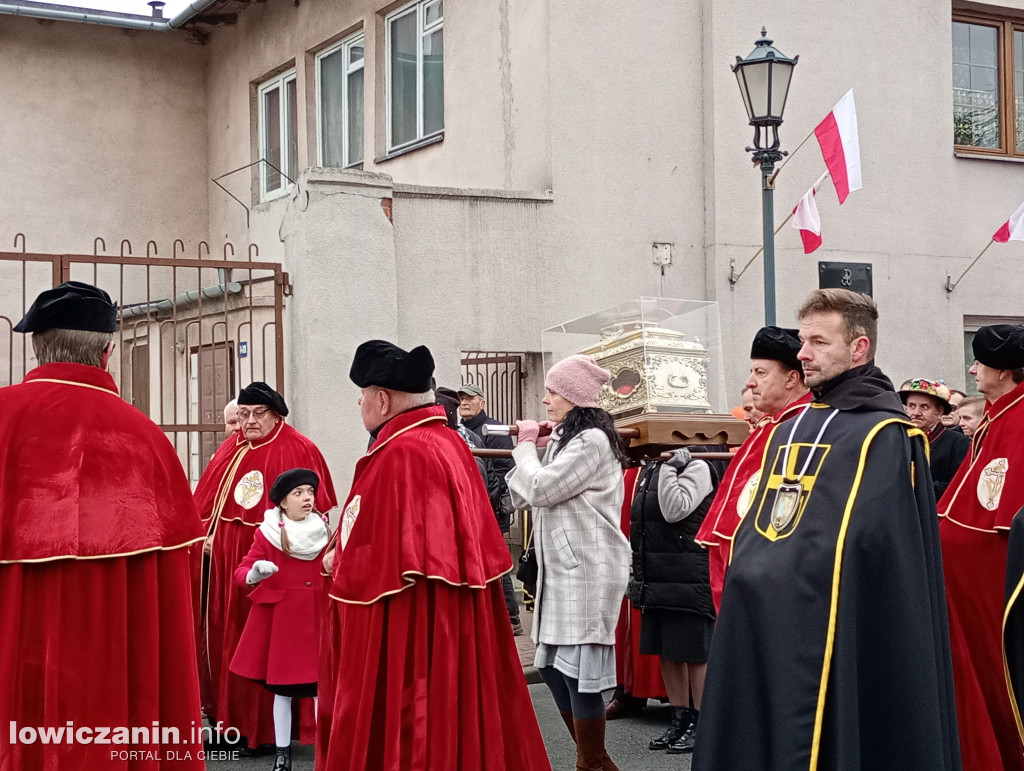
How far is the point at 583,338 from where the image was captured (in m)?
9.84

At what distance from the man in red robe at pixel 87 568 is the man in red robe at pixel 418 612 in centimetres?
65

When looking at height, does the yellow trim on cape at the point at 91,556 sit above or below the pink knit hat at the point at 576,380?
below

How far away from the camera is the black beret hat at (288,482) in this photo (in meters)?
6.95

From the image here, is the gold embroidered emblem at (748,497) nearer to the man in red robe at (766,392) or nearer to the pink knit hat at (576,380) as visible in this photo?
the man in red robe at (766,392)

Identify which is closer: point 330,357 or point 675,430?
point 675,430

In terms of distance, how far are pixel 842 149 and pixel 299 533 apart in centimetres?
669

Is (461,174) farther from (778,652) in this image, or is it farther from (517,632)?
(778,652)

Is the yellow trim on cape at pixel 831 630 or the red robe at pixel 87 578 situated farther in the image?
the red robe at pixel 87 578

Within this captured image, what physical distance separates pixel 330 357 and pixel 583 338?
2.38 m

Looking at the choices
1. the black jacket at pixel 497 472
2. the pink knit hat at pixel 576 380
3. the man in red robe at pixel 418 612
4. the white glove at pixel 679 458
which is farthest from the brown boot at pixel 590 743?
the black jacket at pixel 497 472

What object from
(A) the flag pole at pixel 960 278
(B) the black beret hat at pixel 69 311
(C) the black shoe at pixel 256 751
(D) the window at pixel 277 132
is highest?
(D) the window at pixel 277 132

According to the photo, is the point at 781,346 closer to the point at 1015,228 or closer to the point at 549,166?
the point at 549,166

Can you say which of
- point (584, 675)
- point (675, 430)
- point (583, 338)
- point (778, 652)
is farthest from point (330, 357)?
point (778, 652)

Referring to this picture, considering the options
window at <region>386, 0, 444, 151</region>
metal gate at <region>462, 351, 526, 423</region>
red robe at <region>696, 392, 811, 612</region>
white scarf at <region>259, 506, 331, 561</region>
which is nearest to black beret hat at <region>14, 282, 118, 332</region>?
white scarf at <region>259, 506, 331, 561</region>
